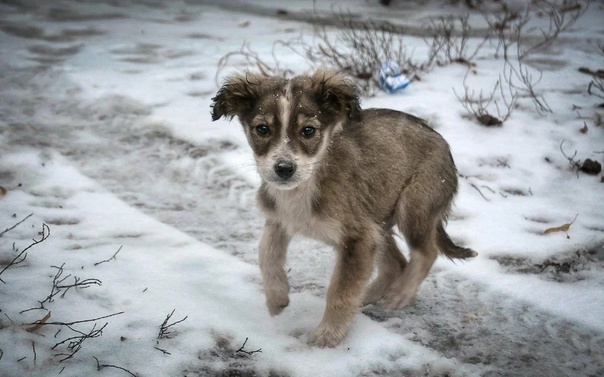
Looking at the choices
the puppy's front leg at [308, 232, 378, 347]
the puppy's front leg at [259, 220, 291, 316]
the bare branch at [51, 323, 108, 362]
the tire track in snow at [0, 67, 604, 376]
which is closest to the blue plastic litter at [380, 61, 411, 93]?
the tire track in snow at [0, 67, 604, 376]

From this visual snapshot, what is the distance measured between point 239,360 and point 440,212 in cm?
177

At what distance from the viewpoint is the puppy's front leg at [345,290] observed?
3.66 m

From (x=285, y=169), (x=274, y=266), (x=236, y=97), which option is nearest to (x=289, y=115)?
(x=285, y=169)

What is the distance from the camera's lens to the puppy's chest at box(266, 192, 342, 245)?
3.69 metres

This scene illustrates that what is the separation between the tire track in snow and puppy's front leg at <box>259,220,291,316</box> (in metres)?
0.45

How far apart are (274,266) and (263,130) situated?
3.12 ft

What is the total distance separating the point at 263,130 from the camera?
362 centimetres

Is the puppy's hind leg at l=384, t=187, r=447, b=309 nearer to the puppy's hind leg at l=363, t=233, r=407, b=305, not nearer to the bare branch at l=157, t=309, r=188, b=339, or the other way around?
the puppy's hind leg at l=363, t=233, r=407, b=305

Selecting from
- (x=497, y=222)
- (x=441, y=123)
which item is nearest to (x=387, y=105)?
(x=441, y=123)

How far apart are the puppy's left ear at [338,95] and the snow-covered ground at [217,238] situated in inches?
54.4

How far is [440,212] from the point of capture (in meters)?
4.20

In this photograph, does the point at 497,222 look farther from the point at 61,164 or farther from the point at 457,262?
the point at 61,164

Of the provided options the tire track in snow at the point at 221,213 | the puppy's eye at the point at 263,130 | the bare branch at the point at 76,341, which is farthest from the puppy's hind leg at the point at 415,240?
the bare branch at the point at 76,341

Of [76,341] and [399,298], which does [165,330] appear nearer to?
[76,341]
